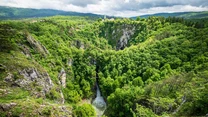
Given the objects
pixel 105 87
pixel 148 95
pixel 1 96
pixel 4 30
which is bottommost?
pixel 105 87

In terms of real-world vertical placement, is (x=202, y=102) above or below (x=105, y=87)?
above

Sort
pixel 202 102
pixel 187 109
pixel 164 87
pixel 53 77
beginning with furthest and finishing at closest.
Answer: pixel 53 77 → pixel 164 87 → pixel 187 109 → pixel 202 102

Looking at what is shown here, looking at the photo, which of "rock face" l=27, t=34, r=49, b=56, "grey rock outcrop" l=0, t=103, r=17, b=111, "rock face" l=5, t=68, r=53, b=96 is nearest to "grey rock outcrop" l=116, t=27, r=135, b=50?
"rock face" l=27, t=34, r=49, b=56

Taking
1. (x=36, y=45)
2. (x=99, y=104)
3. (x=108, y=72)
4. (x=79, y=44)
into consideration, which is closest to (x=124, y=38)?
(x=79, y=44)

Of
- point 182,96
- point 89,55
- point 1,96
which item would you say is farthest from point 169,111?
point 89,55

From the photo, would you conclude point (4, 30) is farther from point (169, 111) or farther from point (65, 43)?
point (169, 111)
